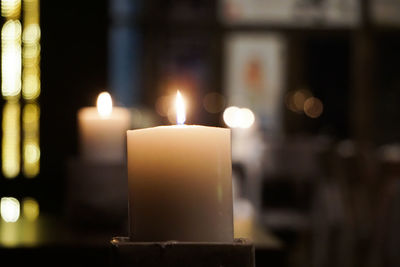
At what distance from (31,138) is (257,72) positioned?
543 centimetres

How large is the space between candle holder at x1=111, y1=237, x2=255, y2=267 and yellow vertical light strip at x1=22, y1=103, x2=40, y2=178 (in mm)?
2103

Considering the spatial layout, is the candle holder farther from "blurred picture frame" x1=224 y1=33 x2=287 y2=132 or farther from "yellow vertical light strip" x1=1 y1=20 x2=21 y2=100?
"blurred picture frame" x1=224 y1=33 x2=287 y2=132

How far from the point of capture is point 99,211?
A: 132cm

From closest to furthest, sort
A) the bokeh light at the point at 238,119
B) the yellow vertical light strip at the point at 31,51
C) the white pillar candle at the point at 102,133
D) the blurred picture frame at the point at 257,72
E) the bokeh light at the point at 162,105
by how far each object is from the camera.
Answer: the white pillar candle at the point at 102,133 → the yellow vertical light strip at the point at 31,51 → the bokeh light at the point at 238,119 → the bokeh light at the point at 162,105 → the blurred picture frame at the point at 257,72

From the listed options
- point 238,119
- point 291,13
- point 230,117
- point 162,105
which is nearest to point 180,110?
point 238,119

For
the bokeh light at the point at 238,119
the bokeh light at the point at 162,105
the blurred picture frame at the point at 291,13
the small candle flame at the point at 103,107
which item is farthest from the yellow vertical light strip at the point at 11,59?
the blurred picture frame at the point at 291,13

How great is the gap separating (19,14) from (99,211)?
4.69ft

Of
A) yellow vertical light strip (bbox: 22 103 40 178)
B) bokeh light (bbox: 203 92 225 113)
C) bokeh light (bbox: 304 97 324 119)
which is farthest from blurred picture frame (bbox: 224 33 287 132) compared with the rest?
yellow vertical light strip (bbox: 22 103 40 178)

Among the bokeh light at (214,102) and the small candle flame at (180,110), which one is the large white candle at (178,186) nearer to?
the small candle flame at (180,110)

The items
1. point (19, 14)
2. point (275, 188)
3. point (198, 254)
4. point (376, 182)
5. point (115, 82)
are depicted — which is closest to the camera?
point (198, 254)

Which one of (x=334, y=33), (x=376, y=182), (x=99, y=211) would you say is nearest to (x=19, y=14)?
(x=99, y=211)

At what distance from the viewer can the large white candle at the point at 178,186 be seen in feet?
1.97

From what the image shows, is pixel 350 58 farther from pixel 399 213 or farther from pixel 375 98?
pixel 399 213

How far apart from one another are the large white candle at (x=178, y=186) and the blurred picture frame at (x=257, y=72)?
23.8 feet
